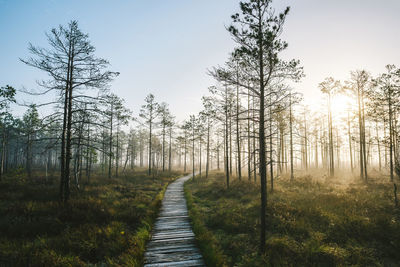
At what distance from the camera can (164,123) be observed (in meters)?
29.9

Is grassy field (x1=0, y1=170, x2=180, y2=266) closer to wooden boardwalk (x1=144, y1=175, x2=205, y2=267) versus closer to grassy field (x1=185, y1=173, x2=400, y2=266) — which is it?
wooden boardwalk (x1=144, y1=175, x2=205, y2=267)

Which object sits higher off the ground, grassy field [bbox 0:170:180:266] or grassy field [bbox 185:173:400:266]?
grassy field [bbox 0:170:180:266]

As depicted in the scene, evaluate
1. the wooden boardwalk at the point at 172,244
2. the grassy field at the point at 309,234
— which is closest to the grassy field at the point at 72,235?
the wooden boardwalk at the point at 172,244

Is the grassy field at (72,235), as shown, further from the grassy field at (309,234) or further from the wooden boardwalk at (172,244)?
the grassy field at (309,234)

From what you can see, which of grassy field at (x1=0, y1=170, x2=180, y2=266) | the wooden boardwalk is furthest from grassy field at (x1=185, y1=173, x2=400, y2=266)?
grassy field at (x1=0, y1=170, x2=180, y2=266)

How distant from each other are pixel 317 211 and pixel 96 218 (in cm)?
1129

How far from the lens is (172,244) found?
6.19 m

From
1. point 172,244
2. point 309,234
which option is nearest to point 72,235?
point 172,244

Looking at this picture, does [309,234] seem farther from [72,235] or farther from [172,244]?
[72,235]

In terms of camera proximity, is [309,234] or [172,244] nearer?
[172,244]

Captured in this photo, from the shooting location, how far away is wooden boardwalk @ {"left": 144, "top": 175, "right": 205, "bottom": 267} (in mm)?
5090

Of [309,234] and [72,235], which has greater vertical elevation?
[72,235]

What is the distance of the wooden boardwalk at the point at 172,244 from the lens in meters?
5.09

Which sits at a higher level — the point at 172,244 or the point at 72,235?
the point at 72,235
